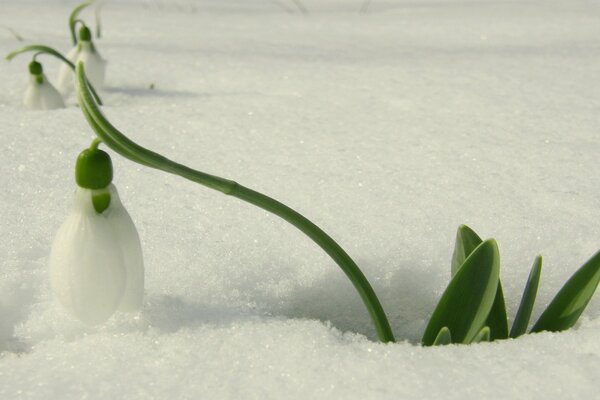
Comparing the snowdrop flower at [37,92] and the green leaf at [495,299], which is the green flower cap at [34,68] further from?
the green leaf at [495,299]

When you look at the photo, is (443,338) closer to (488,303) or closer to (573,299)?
(488,303)

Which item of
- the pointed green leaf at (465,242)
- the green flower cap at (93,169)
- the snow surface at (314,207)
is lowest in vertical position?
the snow surface at (314,207)

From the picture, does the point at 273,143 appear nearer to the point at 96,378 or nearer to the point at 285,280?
the point at 285,280

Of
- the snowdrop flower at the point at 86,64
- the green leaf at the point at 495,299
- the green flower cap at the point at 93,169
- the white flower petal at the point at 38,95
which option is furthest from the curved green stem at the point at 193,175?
the snowdrop flower at the point at 86,64

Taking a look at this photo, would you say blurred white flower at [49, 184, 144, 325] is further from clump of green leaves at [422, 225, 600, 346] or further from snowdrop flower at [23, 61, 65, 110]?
snowdrop flower at [23, 61, 65, 110]

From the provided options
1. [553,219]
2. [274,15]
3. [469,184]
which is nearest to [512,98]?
[469,184]

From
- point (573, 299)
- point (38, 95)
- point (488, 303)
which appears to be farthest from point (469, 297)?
point (38, 95)

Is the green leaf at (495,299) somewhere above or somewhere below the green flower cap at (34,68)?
below
